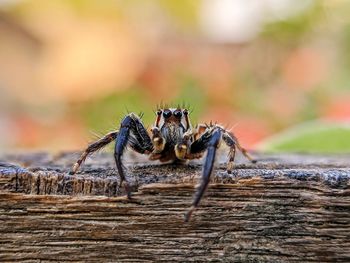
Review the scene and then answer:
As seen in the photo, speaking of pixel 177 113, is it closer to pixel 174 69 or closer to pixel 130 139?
pixel 130 139

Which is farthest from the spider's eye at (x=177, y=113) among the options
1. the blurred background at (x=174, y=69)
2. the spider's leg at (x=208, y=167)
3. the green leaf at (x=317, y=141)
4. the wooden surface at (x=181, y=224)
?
the blurred background at (x=174, y=69)

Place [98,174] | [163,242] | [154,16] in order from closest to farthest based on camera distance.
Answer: [163,242] → [98,174] → [154,16]

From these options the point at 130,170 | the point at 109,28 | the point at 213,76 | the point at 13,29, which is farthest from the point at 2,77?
the point at 130,170

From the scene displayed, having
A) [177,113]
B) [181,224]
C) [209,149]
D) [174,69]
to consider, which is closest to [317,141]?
[177,113]

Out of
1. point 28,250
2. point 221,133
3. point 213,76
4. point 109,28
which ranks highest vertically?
point 109,28

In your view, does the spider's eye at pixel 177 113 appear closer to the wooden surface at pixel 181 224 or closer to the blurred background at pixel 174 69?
the wooden surface at pixel 181 224

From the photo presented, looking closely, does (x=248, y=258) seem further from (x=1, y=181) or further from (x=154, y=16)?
(x=154, y=16)

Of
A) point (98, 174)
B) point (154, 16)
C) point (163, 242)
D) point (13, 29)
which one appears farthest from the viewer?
A: point (13, 29)
